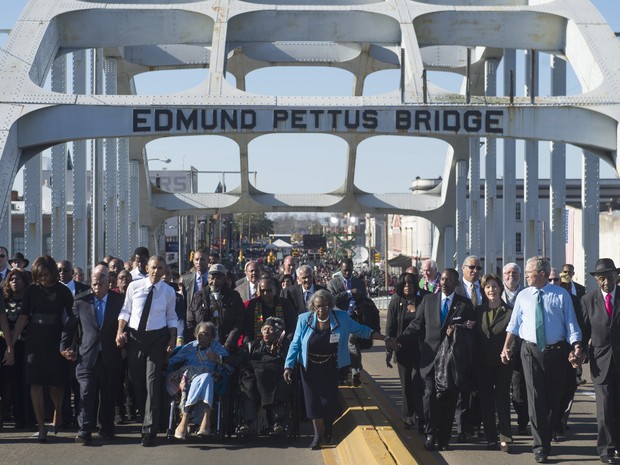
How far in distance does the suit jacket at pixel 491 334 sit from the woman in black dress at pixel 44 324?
3.97 meters

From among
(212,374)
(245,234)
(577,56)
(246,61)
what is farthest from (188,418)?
(245,234)

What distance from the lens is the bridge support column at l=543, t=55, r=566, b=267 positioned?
89.3 ft

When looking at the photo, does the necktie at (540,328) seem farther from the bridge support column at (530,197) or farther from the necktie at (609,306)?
the bridge support column at (530,197)

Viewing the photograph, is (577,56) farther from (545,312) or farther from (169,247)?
(169,247)

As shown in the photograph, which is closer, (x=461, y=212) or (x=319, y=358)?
(x=319, y=358)

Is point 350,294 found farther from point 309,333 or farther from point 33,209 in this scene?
point 33,209

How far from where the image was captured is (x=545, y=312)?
10.9m

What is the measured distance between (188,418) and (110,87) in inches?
942

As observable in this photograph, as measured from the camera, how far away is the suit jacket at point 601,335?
10.9m

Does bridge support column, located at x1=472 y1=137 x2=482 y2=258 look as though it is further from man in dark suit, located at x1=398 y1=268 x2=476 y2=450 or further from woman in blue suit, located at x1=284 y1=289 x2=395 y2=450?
woman in blue suit, located at x1=284 y1=289 x2=395 y2=450

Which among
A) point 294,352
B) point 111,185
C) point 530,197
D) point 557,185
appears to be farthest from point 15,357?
point 111,185

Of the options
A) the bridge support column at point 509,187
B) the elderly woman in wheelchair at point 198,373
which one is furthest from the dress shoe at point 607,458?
the bridge support column at point 509,187

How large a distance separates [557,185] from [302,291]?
14.2 meters

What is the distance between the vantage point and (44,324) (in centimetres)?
1211
